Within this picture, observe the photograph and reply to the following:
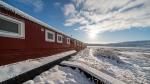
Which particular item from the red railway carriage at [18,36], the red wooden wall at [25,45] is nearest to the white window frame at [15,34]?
the red railway carriage at [18,36]

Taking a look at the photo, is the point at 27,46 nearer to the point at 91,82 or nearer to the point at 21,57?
the point at 21,57

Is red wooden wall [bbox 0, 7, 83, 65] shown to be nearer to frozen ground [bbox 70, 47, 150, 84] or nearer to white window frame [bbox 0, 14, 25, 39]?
white window frame [bbox 0, 14, 25, 39]

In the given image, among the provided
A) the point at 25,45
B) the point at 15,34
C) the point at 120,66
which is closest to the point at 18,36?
the point at 15,34

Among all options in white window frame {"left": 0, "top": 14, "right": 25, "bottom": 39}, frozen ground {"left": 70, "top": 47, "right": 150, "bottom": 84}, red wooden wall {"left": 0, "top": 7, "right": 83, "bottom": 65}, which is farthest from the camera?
frozen ground {"left": 70, "top": 47, "right": 150, "bottom": 84}

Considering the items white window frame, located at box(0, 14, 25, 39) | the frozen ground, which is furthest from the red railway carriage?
the frozen ground

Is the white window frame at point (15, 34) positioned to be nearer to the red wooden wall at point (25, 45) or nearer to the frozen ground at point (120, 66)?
the red wooden wall at point (25, 45)

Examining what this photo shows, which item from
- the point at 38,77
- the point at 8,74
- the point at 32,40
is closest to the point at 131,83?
the point at 38,77

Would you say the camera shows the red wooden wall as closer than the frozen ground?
Yes

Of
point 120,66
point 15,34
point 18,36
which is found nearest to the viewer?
point 15,34

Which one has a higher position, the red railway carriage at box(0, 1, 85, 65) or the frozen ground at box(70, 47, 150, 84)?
the red railway carriage at box(0, 1, 85, 65)

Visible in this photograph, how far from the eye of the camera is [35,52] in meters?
7.45

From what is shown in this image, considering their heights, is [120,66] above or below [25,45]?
below

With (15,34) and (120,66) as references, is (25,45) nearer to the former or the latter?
(15,34)

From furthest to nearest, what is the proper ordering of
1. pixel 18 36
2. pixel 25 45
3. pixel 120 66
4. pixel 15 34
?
pixel 120 66, pixel 25 45, pixel 18 36, pixel 15 34
